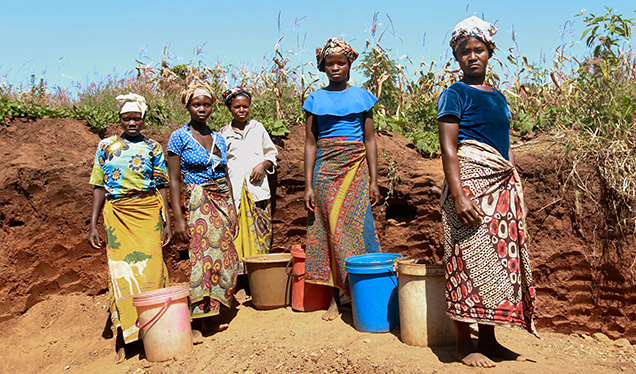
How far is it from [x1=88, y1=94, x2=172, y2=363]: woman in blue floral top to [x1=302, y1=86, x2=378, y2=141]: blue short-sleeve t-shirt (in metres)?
1.48

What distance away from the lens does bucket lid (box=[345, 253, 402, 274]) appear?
4.07m

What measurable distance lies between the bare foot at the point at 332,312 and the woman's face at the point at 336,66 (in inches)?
76.5

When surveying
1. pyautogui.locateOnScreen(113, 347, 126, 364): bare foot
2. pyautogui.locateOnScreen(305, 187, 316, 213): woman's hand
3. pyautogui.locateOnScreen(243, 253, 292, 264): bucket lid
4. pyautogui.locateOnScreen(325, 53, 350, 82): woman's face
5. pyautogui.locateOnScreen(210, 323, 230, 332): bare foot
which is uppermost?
pyautogui.locateOnScreen(325, 53, 350, 82): woman's face

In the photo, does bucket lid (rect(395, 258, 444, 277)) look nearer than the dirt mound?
Yes

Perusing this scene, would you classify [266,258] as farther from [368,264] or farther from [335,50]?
[335,50]

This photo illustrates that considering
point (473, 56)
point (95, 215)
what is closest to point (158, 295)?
point (95, 215)

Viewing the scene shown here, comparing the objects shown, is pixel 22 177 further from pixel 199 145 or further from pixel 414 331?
pixel 414 331

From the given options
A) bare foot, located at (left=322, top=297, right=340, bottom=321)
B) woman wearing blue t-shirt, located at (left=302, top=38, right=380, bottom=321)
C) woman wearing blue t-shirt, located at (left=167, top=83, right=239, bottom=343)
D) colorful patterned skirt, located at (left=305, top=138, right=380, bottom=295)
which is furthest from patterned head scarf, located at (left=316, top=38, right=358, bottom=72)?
bare foot, located at (left=322, top=297, right=340, bottom=321)

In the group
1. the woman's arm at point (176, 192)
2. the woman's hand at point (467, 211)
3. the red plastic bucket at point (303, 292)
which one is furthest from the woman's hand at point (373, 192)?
the woman's arm at point (176, 192)

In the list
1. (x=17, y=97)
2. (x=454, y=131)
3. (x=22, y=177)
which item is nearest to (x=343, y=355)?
(x=454, y=131)

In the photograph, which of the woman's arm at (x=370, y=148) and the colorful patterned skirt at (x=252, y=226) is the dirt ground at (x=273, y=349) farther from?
the woman's arm at (x=370, y=148)

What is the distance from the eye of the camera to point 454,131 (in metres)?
3.37

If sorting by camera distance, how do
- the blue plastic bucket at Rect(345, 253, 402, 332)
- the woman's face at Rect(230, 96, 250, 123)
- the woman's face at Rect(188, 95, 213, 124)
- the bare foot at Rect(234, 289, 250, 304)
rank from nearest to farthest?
→ 1. the blue plastic bucket at Rect(345, 253, 402, 332)
2. the woman's face at Rect(188, 95, 213, 124)
3. the woman's face at Rect(230, 96, 250, 123)
4. the bare foot at Rect(234, 289, 250, 304)

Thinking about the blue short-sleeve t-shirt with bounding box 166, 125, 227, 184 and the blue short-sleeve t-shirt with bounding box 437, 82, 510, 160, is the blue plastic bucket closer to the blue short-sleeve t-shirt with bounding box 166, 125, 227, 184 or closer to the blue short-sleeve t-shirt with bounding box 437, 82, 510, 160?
the blue short-sleeve t-shirt with bounding box 437, 82, 510, 160
